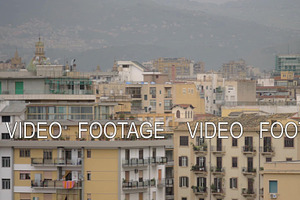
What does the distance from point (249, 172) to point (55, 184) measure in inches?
720

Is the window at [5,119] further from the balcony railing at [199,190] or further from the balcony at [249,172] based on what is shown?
the balcony at [249,172]

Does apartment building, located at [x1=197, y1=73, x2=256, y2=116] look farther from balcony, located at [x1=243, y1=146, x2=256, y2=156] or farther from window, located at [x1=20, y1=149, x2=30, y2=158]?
window, located at [x1=20, y1=149, x2=30, y2=158]

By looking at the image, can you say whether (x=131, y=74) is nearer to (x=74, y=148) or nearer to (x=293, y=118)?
(x=293, y=118)

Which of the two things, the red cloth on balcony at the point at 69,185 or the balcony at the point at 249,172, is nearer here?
the red cloth on balcony at the point at 69,185

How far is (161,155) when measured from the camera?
56844mm

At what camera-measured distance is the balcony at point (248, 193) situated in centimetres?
6881

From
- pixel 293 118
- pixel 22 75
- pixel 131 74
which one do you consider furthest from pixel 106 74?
pixel 22 75

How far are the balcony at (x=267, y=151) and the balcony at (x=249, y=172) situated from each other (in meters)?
1.08

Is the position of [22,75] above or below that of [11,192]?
above

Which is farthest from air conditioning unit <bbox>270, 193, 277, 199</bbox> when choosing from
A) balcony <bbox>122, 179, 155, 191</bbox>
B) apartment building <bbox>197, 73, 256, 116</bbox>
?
apartment building <bbox>197, 73, 256, 116</bbox>

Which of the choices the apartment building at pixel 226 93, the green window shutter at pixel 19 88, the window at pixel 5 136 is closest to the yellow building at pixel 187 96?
the apartment building at pixel 226 93

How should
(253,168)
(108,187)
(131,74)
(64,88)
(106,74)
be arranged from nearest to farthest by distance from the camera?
(108,187) → (64,88) → (253,168) → (131,74) → (106,74)

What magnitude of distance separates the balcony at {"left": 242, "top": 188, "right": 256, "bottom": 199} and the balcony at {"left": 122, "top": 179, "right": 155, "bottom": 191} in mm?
13809

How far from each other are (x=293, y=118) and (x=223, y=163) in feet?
17.3
